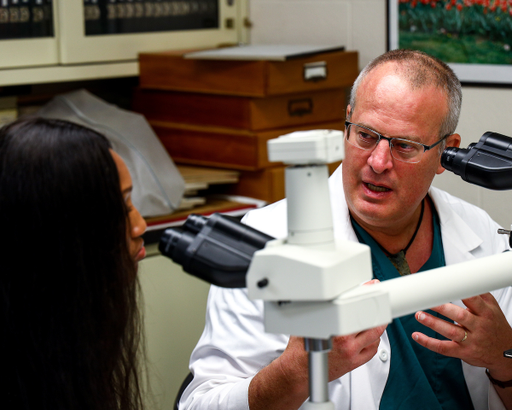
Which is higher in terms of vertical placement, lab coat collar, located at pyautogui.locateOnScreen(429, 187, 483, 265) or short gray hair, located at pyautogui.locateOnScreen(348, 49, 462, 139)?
short gray hair, located at pyautogui.locateOnScreen(348, 49, 462, 139)

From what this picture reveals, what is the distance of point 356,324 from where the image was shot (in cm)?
55

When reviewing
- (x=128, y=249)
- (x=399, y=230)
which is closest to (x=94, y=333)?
(x=128, y=249)

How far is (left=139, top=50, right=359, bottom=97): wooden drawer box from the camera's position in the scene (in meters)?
2.21

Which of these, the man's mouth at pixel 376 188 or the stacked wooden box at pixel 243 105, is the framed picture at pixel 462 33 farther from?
the man's mouth at pixel 376 188

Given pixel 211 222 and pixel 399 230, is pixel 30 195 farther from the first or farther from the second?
pixel 399 230

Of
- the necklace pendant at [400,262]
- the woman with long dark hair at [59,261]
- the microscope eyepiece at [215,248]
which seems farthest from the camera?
the necklace pendant at [400,262]

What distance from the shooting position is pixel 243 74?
2232 mm

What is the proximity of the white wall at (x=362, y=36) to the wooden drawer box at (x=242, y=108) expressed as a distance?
216 mm

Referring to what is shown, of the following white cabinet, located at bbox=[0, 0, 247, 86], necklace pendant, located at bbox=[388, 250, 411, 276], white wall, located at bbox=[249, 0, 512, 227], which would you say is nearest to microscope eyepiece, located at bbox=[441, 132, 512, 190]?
necklace pendant, located at bbox=[388, 250, 411, 276]

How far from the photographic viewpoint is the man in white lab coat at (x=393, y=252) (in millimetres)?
1197

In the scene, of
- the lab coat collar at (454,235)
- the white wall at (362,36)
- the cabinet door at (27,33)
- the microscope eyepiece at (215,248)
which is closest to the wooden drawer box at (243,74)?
the white wall at (362,36)

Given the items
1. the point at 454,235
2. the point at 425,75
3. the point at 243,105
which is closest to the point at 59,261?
the point at 425,75

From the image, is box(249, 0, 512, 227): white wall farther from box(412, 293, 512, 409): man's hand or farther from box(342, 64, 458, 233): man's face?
box(412, 293, 512, 409): man's hand

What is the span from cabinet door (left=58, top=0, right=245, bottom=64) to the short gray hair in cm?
118
